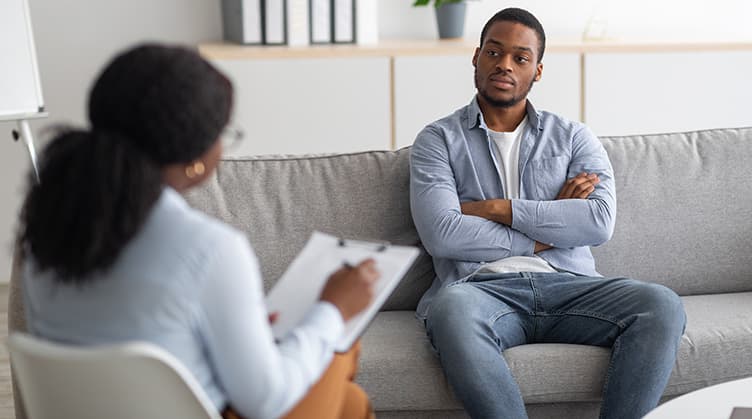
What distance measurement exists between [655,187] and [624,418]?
77cm

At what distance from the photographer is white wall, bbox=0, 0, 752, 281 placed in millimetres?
4121

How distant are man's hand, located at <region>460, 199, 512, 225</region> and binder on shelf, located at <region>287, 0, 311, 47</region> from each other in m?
1.58

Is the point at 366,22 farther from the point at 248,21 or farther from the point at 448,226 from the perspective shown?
the point at 448,226

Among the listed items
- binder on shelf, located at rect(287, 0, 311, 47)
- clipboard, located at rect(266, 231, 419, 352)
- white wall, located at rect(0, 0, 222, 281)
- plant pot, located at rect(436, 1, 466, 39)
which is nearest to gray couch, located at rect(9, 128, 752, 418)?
clipboard, located at rect(266, 231, 419, 352)

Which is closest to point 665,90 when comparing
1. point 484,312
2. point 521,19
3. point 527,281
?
point 521,19

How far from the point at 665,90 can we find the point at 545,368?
2.05 metres

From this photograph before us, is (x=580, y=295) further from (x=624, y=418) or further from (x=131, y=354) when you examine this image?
(x=131, y=354)

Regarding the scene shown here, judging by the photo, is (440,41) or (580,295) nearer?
(580,295)

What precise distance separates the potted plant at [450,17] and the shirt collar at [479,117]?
1478mm

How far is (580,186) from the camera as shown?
2580 millimetres

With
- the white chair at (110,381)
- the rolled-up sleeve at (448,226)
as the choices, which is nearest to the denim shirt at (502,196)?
the rolled-up sleeve at (448,226)

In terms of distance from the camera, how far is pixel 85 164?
1371mm

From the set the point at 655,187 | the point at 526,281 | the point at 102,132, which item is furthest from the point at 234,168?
the point at 102,132

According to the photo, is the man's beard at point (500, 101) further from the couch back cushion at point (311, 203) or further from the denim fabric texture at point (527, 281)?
the couch back cushion at point (311, 203)
